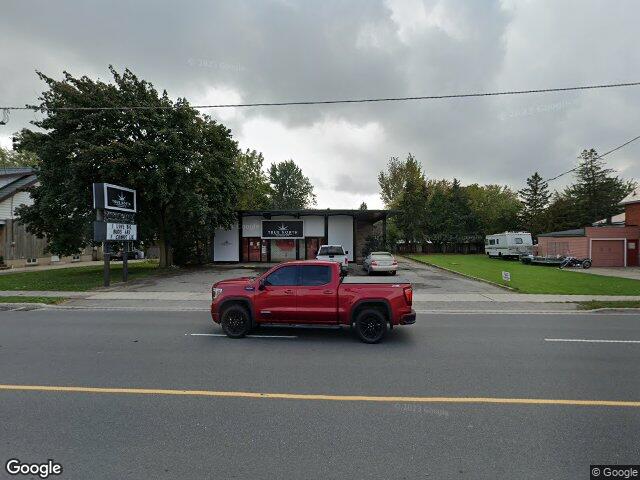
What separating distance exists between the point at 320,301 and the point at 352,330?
1.43 m

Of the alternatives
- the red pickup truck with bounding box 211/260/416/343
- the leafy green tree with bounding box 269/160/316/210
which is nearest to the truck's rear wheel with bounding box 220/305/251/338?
the red pickup truck with bounding box 211/260/416/343

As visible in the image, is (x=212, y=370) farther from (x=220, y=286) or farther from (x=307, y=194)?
(x=307, y=194)

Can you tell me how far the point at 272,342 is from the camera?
7.75m

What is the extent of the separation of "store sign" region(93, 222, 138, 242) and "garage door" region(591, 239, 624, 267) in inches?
1414

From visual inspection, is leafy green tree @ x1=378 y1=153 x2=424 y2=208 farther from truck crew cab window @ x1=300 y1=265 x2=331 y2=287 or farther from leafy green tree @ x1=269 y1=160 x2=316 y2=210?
truck crew cab window @ x1=300 y1=265 x2=331 y2=287

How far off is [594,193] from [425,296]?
51.6 meters

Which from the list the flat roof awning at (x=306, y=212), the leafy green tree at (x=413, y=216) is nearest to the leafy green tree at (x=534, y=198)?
the leafy green tree at (x=413, y=216)

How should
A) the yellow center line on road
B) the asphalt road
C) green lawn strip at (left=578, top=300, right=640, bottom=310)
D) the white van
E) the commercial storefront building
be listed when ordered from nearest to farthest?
1. the asphalt road
2. the yellow center line on road
3. green lawn strip at (left=578, top=300, right=640, bottom=310)
4. the commercial storefront building
5. the white van

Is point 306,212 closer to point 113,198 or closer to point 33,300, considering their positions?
point 113,198

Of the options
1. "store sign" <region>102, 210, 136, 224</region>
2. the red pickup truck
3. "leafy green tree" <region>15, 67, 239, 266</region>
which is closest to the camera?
the red pickup truck

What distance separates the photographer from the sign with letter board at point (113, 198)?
17.0 m

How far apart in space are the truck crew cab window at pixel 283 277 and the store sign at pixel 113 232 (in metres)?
12.7

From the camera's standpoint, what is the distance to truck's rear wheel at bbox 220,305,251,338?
8172 mm

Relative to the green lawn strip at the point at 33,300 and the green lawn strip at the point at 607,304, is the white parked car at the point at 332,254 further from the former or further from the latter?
the green lawn strip at the point at 33,300
